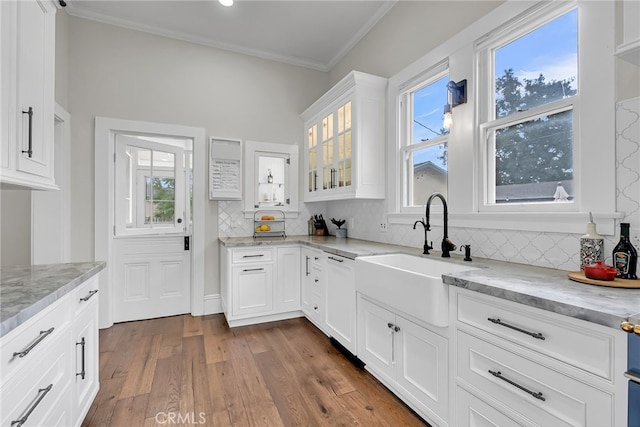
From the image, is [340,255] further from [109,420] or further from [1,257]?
[1,257]

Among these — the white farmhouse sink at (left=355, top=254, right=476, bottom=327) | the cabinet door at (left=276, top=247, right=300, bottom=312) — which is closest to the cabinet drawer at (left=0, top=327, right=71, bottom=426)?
the white farmhouse sink at (left=355, top=254, right=476, bottom=327)

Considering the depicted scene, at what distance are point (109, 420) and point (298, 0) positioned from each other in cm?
367

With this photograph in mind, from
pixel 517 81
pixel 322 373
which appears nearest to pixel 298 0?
pixel 517 81

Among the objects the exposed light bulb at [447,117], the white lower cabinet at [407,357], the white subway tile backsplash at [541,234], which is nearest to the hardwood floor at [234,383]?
the white lower cabinet at [407,357]

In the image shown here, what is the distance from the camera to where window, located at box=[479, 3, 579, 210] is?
1.63 metres

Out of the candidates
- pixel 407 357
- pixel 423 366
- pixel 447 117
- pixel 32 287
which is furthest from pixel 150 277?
pixel 447 117

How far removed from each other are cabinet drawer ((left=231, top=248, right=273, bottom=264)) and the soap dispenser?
8.40 ft

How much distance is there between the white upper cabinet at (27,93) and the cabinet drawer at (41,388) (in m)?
0.75

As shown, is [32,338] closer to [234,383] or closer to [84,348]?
[84,348]

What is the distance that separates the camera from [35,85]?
1.45 metres

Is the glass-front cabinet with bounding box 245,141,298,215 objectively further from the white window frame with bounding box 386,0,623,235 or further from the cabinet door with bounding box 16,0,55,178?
the cabinet door with bounding box 16,0,55,178

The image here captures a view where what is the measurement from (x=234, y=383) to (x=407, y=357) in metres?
1.23

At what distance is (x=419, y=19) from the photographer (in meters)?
2.57

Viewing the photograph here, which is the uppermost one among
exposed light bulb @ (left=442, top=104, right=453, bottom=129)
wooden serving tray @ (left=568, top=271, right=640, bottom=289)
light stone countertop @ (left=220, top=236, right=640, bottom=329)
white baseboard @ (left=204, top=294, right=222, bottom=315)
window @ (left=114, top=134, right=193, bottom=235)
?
exposed light bulb @ (left=442, top=104, right=453, bottom=129)
